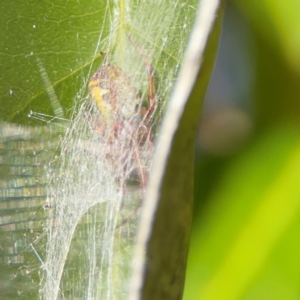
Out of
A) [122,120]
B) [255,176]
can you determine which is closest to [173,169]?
[255,176]

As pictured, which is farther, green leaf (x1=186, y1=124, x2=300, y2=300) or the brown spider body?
the brown spider body

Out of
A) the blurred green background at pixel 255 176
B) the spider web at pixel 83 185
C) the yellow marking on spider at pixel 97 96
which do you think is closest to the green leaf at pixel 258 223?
the blurred green background at pixel 255 176

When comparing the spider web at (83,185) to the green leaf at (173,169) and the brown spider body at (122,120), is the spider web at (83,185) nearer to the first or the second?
the brown spider body at (122,120)

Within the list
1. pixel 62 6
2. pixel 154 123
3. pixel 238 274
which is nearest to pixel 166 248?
pixel 238 274

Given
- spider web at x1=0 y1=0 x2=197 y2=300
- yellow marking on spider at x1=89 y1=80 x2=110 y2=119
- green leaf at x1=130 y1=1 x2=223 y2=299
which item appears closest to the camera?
green leaf at x1=130 y1=1 x2=223 y2=299

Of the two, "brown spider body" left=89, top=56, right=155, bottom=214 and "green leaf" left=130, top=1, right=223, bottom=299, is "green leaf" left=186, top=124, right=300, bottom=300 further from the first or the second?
"brown spider body" left=89, top=56, right=155, bottom=214

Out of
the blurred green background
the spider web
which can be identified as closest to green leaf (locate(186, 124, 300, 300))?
the blurred green background
